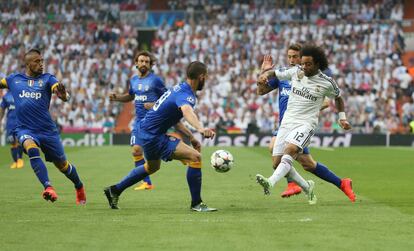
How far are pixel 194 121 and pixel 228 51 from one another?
104ft

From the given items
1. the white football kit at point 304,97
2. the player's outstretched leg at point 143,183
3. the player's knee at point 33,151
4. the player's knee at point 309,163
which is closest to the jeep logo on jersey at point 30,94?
the player's knee at point 33,151

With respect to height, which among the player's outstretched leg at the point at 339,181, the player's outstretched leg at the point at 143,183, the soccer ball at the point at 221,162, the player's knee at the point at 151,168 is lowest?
the player's outstretched leg at the point at 143,183

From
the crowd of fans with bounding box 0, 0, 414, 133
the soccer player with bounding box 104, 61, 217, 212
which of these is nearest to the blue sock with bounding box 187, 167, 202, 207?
the soccer player with bounding box 104, 61, 217, 212

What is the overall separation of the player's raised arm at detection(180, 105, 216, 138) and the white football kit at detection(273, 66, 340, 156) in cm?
172

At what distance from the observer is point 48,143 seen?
40.4 feet

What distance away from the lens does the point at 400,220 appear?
1015 centimetres

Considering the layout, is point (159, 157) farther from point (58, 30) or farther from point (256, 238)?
point (58, 30)

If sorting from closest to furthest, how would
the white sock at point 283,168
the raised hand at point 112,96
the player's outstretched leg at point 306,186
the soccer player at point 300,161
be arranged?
the white sock at point 283,168
the player's outstretched leg at point 306,186
the soccer player at point 300,161
the raised hand at point 112,96

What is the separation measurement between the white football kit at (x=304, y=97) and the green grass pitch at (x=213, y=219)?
1077mm

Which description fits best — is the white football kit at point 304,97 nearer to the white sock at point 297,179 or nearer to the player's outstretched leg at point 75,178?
the white sock at point 297,179

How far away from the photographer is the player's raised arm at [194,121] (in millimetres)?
10172

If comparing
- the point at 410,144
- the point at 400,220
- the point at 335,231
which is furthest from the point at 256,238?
the point at 410,144

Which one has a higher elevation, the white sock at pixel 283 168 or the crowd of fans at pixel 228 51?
the white sock at pixel 283 168

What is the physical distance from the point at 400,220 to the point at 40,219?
434 centimetres
